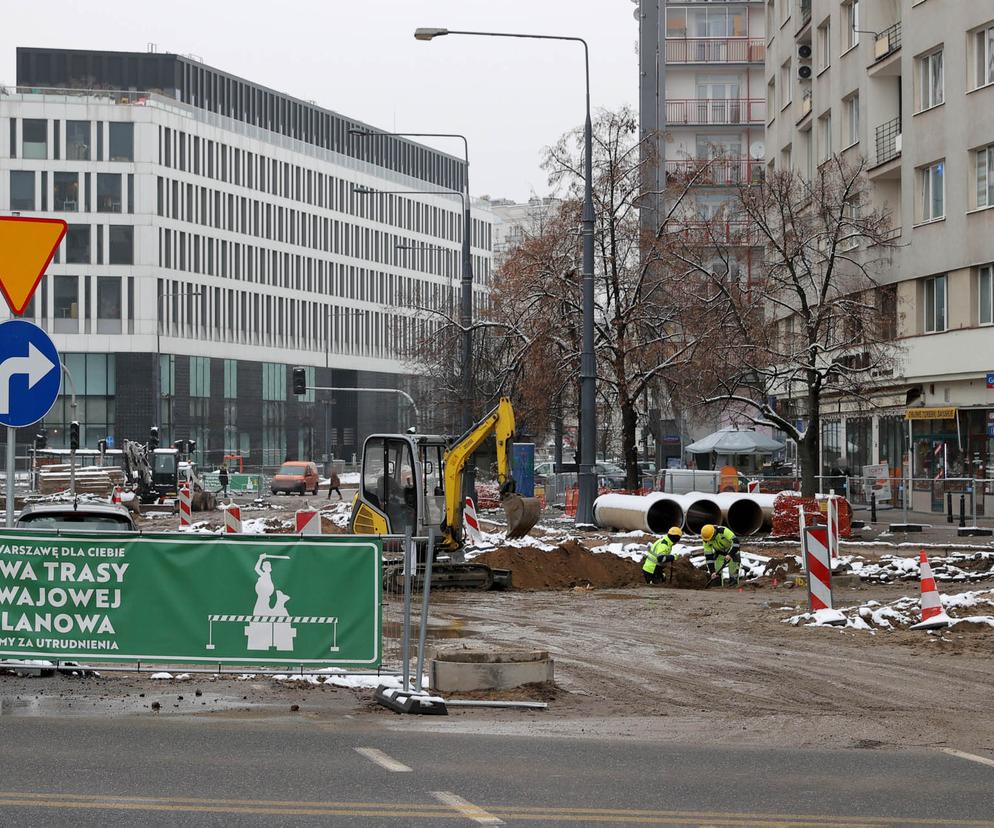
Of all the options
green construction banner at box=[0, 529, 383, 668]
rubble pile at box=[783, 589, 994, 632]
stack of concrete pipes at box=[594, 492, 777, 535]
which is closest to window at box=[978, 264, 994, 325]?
stack of concrete pipes at box=[594, 492, 777, 535]

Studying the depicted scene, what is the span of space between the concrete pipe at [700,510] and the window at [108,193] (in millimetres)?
67135

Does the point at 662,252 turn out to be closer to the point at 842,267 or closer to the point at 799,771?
the point at 842,267

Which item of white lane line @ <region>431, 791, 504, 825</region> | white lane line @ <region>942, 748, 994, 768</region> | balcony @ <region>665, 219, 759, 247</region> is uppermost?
balcony @ <region>665, 219, 759, 247</region>

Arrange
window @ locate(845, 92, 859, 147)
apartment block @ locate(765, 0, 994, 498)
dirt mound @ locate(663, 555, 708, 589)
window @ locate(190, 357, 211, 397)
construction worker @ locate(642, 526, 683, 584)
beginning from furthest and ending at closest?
window @ locate(190, 357, 211, 397)
window @ locate(845, 92, 859, 147)
apartment block @ locate(765, 0, 994, 498)
dirt mound @ locate(663, 555, 708, 589)
construction worker @ locate(642, 526, 683, 584)

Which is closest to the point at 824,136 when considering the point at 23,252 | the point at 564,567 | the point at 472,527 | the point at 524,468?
the point at 524,468

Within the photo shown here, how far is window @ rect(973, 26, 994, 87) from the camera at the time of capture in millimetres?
38188

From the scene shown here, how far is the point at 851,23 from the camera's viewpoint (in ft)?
156

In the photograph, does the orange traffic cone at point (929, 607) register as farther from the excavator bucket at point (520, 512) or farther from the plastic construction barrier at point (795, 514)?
the plastic construction barrier at point (795, 514)

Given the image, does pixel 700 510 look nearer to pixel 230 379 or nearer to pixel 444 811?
pixel 444 811

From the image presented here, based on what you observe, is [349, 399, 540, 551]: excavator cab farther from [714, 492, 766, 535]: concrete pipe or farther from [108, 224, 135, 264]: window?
[108, 224, 135, 264]: window

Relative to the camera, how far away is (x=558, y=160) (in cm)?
4094

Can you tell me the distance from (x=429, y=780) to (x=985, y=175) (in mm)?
33209

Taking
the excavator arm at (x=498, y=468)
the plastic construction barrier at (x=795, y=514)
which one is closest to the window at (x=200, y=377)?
the plastic construction barrier at (x=795, y=514)

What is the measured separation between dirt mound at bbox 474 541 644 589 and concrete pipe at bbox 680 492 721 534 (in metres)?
6.19
